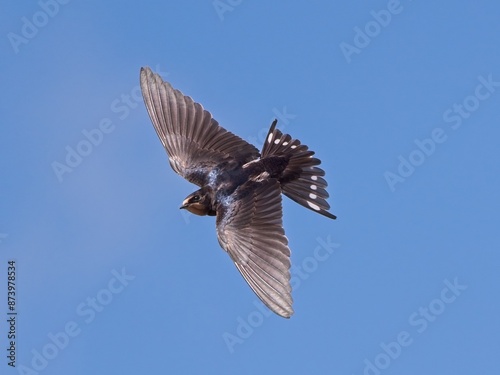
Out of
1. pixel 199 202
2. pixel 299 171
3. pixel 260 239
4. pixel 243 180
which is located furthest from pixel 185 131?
pixel 260 239

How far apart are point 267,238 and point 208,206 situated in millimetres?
1184

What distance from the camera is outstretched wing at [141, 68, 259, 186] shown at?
14.5m

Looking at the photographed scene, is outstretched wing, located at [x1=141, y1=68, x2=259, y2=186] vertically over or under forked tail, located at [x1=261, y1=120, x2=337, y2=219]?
over

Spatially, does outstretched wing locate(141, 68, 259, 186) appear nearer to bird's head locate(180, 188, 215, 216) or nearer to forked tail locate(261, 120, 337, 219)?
bird's head locate(180, 188, 215, 216)

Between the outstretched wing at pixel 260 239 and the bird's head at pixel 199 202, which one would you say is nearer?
the outstretched wing at pixel 260 239

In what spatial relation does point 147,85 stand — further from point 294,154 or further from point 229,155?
point 294,154

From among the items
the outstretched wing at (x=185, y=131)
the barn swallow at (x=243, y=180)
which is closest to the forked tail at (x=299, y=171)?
the barn swallow at (x=243, y=180)

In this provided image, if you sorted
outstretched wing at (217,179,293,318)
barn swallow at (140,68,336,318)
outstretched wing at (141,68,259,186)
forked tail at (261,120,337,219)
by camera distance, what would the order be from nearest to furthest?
outstretched wing at (217,179,293,318)
barn swallow at (140,68,336,318)
forked tail at (261,120,337,219)
outstretched wing at (141,68,259,186)

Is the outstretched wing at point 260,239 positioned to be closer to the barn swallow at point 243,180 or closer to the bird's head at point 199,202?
the barn swallow at point 243,180

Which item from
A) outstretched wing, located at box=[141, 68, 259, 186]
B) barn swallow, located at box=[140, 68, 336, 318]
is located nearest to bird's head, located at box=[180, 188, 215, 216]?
barn swallow, located at box=[140, 68, 336, 318]

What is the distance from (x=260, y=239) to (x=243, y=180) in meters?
1.01

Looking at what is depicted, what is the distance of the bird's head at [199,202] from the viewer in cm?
1372

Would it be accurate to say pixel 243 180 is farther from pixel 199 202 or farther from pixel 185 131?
pixel 185 131

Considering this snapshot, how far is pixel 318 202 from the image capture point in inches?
535
